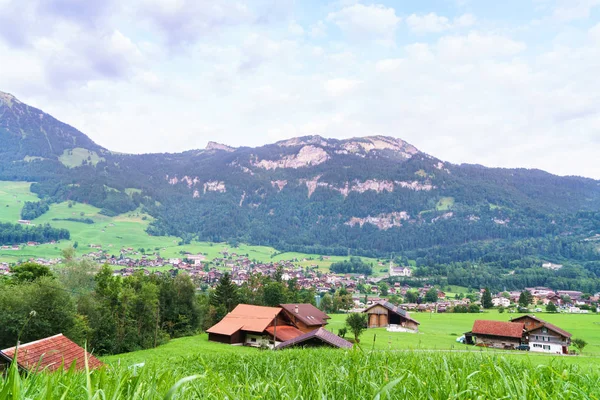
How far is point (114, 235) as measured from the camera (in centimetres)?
14725

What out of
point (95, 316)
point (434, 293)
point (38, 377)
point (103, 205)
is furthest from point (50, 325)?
point (103, 205)

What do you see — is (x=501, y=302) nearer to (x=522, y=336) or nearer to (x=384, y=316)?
(x=384, y=316)

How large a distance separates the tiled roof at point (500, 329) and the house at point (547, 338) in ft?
5.30

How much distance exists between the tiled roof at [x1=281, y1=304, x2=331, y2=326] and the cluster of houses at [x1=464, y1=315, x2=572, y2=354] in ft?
51.6

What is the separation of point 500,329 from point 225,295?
107 feet

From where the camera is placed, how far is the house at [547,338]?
38.6 meters

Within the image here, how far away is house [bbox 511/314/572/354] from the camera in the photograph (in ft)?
127

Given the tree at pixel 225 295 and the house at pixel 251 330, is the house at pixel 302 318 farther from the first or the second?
the tree at pixel 225 295

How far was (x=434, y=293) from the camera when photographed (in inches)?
3487

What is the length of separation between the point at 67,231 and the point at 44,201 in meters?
48.2

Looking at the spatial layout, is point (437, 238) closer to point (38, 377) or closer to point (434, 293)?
point (434, 293)

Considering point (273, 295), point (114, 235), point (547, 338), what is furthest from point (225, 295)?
point (114, 235)

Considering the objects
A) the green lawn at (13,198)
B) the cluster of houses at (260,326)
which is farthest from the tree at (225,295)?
the green lawn at (13,198)

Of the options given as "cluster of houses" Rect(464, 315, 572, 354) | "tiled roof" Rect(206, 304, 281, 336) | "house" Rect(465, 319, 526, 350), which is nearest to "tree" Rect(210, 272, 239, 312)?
"tiled roof" Rect(206, 304, 281, 336)
